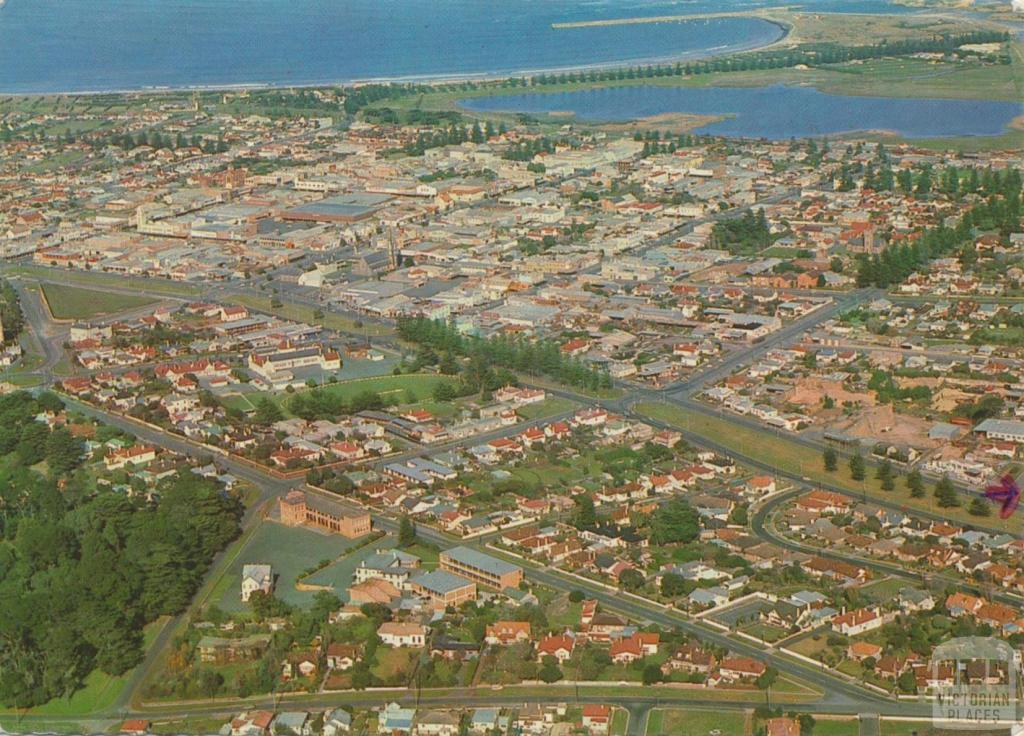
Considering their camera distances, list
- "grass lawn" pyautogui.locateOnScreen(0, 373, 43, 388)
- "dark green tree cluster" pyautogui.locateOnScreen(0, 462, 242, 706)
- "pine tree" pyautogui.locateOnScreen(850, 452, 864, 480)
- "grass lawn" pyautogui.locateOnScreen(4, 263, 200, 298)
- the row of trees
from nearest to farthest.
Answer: "dark green tree cluster" pyautogui.locateOnScreen(0, 462, 242, 706) → the row of trees → "pine tree" pyautogui.locateOnScreen(850, 452, 864, 480) → "grass lawn" pyautogui.locateOnScreen(0, 373, 43, 388) → "grass lawn" pyautogui.locateOnScreen(4, 263, 200, 298)

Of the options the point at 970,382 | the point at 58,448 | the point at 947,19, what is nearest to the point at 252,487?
the point at 58,448

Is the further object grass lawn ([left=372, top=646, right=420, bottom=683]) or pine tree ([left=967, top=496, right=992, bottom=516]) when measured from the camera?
pine tree ([left=967, top=496, right=992, bottom=516])

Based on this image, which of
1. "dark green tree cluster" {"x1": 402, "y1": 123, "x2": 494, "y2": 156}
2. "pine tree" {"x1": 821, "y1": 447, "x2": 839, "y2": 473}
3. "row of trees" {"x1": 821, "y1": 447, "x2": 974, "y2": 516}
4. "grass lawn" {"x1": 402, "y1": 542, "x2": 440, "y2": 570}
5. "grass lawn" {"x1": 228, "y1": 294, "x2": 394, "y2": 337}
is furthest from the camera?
"dark green tree cluster" {"x1": 402, "y1": 123, "x2": 494, "y2": 156}

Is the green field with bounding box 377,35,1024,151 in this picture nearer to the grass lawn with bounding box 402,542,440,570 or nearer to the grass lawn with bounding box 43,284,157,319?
the grass lawn with bounding box 43,284,157,319

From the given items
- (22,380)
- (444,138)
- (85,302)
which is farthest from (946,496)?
(444,138)

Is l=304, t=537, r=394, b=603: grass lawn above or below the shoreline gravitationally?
below

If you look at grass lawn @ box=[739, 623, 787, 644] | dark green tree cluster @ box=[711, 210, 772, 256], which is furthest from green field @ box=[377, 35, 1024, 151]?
grass lawn @ box=[739, 623, 787, 644]

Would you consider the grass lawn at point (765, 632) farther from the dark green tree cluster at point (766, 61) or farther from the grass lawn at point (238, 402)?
the dark green tree cluster at point (766, 61)
